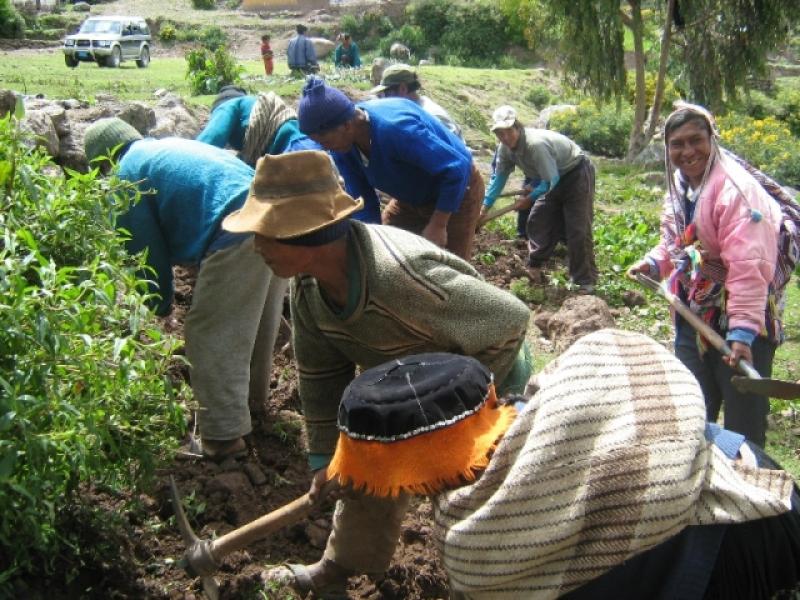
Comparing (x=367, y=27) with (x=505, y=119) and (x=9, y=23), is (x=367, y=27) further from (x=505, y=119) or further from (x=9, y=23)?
(x=505, y=119)

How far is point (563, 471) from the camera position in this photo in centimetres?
166

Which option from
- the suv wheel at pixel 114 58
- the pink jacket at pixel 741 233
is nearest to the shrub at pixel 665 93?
the suv wheel at pixel 114 58

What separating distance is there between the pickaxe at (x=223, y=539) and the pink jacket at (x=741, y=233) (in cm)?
174

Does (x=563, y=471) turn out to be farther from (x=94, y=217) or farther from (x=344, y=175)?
(x=344, y=175)

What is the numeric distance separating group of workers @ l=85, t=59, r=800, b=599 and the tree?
12885mm

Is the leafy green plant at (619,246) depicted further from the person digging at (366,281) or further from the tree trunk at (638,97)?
the tree trunk at (638,97)

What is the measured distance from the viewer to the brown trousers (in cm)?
509

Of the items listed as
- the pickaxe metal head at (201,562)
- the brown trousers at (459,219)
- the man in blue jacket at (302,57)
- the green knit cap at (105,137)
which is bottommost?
the man in blue jacket at (302,57)

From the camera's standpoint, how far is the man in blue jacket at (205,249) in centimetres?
362

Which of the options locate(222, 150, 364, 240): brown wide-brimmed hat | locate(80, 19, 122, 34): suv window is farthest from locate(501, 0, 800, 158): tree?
locate(222, 150, 364, 240): brown wide-brimmed hat

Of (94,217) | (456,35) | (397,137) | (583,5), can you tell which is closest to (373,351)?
(94,217)

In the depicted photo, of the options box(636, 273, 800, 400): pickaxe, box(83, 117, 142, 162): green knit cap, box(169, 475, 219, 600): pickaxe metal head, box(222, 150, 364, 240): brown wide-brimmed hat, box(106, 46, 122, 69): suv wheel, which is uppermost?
box(222, 150, 364, 240): brown wide-brimmed hat

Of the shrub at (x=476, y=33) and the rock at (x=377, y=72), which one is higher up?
the rock at (x=377, y=72)

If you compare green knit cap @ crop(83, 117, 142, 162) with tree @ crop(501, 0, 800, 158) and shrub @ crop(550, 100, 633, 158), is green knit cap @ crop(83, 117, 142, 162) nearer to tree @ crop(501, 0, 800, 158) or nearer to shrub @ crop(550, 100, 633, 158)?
tree @ crop(501, 0, 800, 158)
